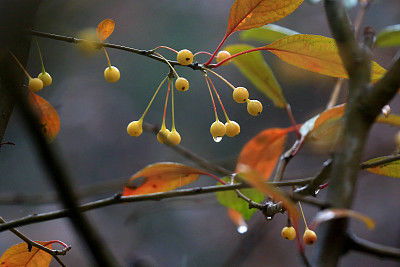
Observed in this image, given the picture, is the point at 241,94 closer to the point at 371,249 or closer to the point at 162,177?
the point at 162,177

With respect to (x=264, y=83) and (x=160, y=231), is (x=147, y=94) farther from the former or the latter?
(x=264, y=83)

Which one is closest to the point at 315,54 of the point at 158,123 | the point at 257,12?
the point at 257,12

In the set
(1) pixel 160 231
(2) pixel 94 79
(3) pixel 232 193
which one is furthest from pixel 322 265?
(2) pixel 94 79

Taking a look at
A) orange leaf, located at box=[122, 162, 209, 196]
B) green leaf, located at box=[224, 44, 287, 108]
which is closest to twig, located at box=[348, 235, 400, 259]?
orange leaf, located at box=[122, 162, 209, 196]

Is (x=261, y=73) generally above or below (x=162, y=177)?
above

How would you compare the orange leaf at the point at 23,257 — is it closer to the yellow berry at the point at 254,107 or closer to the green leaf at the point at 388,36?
the yellow berry at the point at 254,107
